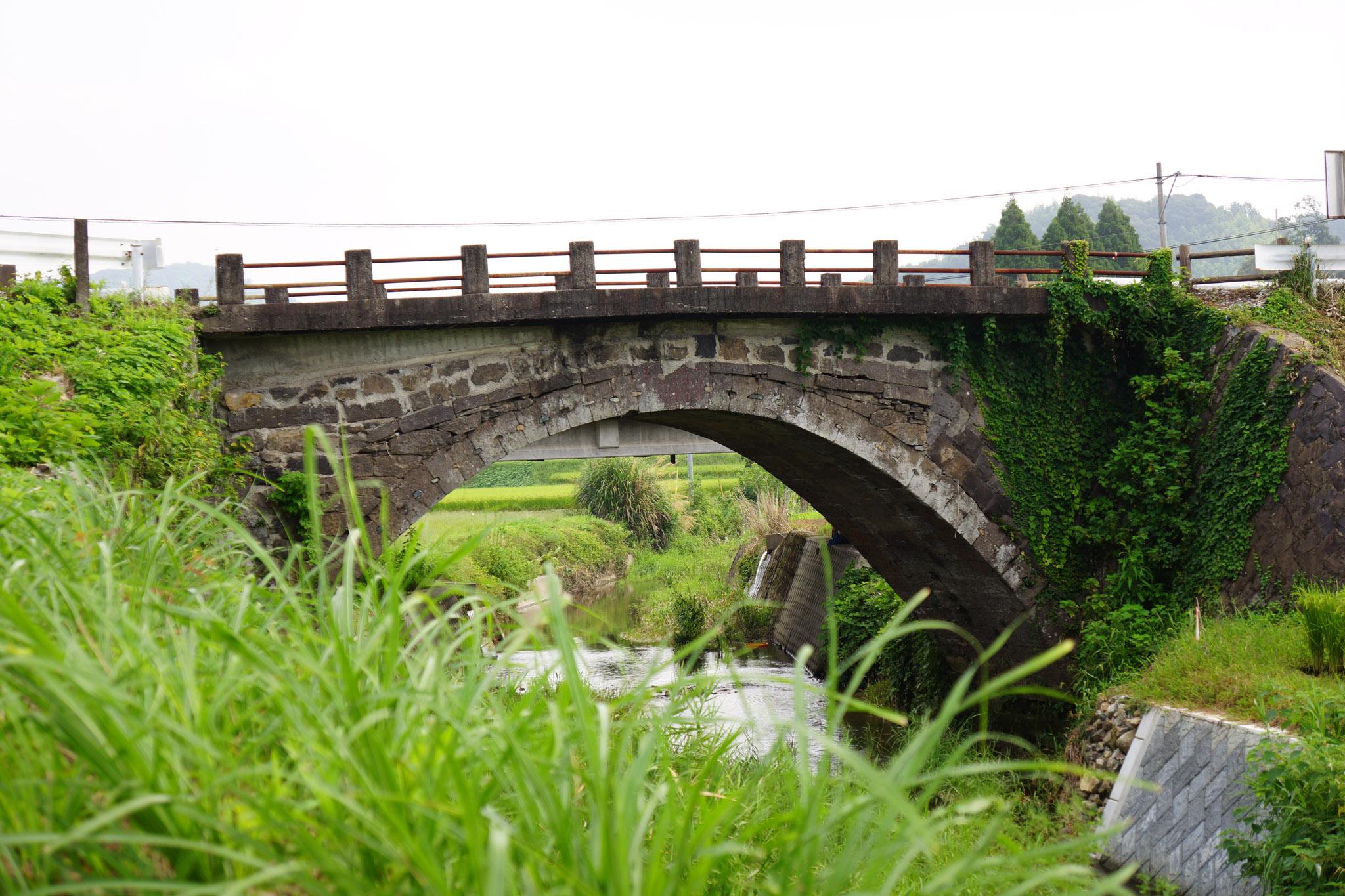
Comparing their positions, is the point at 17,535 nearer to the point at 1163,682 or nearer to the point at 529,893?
the point at 529,893

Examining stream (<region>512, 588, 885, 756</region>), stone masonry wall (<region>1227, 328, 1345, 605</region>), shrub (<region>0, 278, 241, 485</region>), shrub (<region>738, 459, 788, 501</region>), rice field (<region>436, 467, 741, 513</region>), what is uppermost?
shrub (<region>0, 278, 241, 485</region>)

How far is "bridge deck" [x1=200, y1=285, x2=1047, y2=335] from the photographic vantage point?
8.42 meters

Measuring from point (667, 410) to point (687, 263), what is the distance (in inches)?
48.6

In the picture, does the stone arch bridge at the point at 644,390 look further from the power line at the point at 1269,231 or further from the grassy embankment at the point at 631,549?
the grassy embankment at the point at 631,549

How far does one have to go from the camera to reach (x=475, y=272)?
8906mm

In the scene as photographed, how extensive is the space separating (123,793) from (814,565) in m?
14.4

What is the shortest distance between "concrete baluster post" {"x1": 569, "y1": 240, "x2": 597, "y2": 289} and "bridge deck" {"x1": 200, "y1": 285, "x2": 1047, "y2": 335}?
0.07 meters

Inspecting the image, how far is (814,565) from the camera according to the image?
15.7 m

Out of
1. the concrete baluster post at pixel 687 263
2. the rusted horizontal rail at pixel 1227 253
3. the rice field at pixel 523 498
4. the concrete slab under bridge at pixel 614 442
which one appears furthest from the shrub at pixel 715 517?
the concrete baluster post at pixel 687 263

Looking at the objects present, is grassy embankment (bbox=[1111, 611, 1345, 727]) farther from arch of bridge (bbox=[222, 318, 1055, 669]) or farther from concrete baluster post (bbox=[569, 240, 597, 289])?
concrete baluster post (bbox=[569, 240, 597, 289])

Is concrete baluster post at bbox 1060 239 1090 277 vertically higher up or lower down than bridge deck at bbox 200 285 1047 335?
higher up

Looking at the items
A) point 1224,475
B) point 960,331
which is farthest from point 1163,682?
point 960,331

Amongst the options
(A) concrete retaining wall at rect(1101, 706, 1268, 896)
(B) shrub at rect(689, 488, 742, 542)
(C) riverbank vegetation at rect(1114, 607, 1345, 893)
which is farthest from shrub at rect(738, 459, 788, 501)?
(A) concrete retaining wall at rect(1101, 706, 1268, 896)

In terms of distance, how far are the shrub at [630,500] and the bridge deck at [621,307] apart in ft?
54.1
